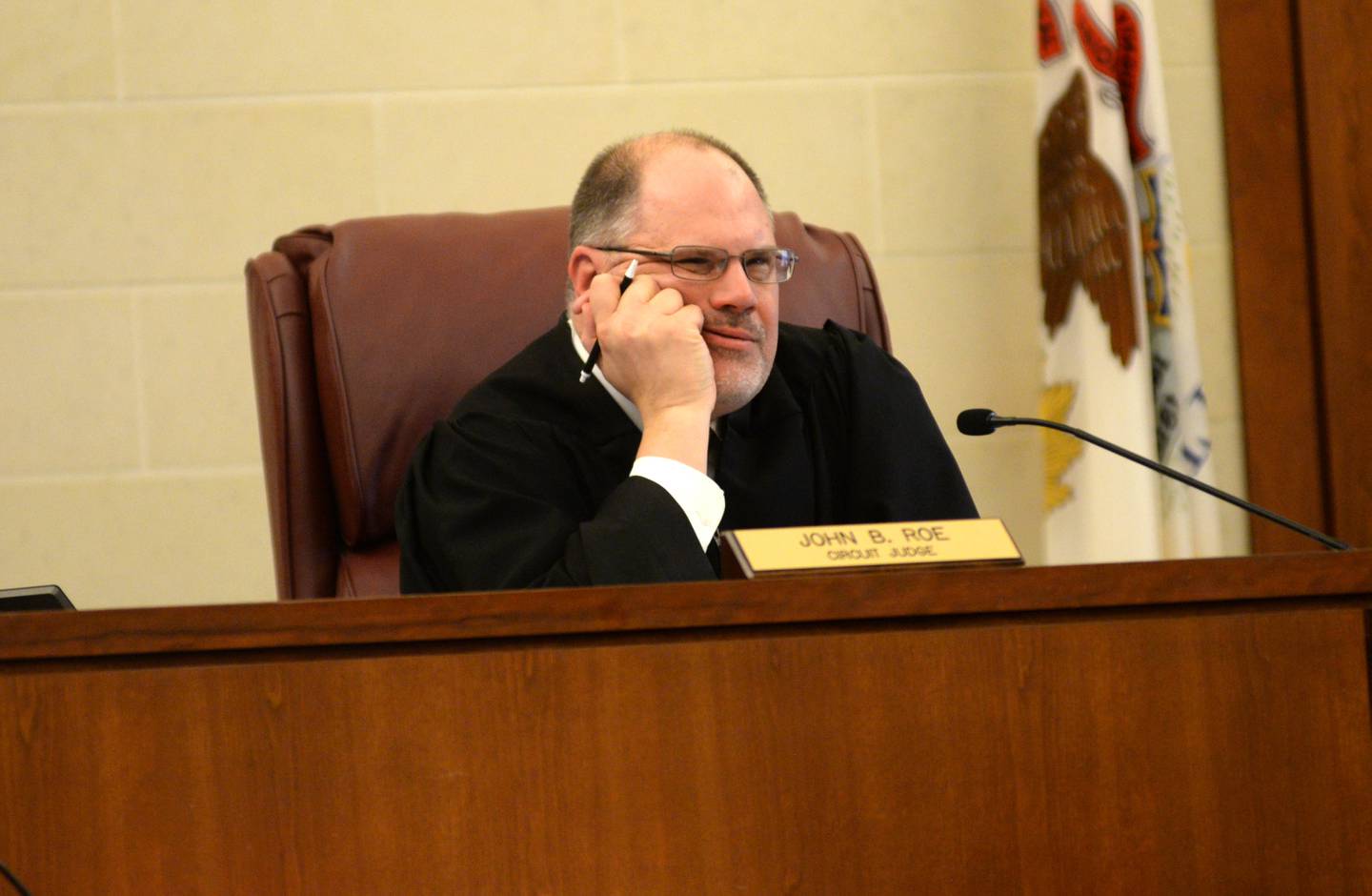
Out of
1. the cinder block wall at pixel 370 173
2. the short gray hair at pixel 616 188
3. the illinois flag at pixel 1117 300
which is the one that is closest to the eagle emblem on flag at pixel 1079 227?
the illinois flag at pixel 1117 300

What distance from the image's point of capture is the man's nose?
65.7 inches

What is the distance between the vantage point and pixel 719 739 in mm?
876

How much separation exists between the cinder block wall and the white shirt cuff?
1144 millimetres

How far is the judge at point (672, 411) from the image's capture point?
1.59 m

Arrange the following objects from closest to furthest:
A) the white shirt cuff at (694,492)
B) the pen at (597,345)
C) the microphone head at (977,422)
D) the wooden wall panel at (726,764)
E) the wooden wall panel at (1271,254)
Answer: the wooden wall panel at (726,764)
the microphone head at (977,422)
the white shirt cuff at (694,492)
the pen at (597,345)
the wooden wall panel at (1271,254)

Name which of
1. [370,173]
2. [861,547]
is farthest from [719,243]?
[370,173]

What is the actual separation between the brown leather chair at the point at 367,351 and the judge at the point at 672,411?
6cm

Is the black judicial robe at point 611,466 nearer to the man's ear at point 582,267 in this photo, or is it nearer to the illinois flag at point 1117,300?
the man's ear at point 582,267

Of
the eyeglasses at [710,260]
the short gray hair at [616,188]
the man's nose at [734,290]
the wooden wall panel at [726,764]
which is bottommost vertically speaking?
the wooden wall panel at [726,764]

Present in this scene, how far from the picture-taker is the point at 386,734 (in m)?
0.86

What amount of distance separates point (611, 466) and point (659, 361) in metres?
0.17

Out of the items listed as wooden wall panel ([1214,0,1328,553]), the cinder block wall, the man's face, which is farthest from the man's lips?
wooden wall panel ([1214,0,1328,553])

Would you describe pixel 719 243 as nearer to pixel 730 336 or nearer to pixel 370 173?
pixel 730 336

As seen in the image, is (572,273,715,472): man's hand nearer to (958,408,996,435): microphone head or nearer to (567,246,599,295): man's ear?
(567,246,599,295): man's ear
